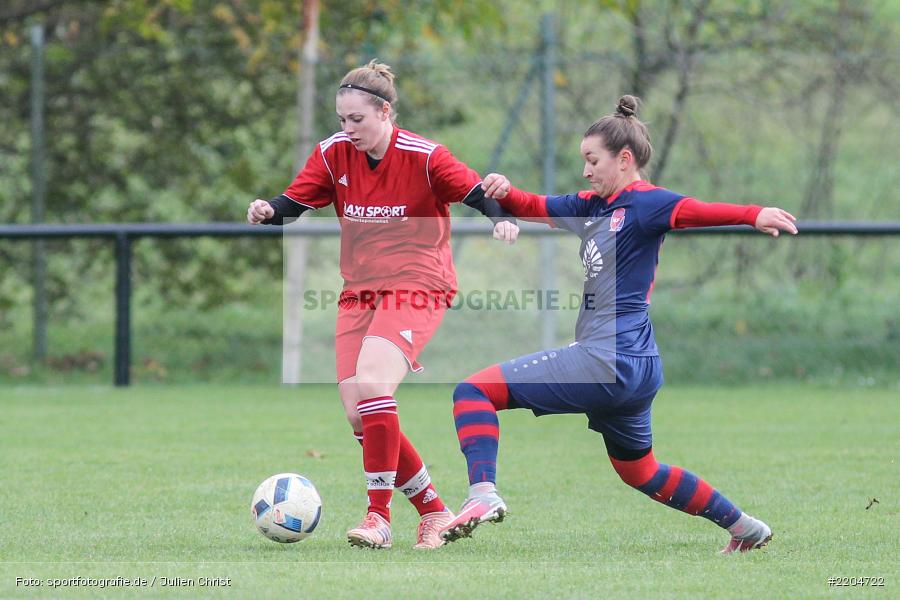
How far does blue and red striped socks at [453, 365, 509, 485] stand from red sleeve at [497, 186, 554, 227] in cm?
68

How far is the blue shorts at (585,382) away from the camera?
14.8 ft

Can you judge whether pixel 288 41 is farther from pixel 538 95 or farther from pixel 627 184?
pixel 627 184

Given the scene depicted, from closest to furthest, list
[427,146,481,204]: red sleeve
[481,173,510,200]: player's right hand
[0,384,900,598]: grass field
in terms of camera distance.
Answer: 1. [0,384,900,598]: grass field
2. [481,173,510,200]: player's right hand
3. [427,146,481,204]: red sleeve

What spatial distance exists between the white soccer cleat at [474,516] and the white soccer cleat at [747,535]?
2.99 feet

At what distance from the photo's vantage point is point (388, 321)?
4980 millimetres

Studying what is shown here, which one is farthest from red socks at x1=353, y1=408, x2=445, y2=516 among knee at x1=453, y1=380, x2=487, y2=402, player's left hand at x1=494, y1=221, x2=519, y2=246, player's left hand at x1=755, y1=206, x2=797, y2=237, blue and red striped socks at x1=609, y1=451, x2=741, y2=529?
player's left hand at x1=755, y1=206, x2=797, y2=237

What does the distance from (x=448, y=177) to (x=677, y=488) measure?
4.83 ft

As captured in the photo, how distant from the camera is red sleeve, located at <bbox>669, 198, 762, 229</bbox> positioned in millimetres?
4426

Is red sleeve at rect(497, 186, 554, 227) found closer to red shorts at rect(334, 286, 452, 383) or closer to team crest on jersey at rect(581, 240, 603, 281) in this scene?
team crest on jersey at rect(581, 240, 603, 281)

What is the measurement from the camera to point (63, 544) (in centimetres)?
474

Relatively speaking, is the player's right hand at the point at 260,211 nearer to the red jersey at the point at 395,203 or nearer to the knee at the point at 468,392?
the red jersey at the point at 395,203

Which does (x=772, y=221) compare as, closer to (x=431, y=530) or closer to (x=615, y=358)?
(x=615, y=358)

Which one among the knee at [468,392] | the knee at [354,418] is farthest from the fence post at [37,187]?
the knee at [468,392]

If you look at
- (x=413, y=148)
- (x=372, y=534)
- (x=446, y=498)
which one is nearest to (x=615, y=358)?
(x=372, y=534)
